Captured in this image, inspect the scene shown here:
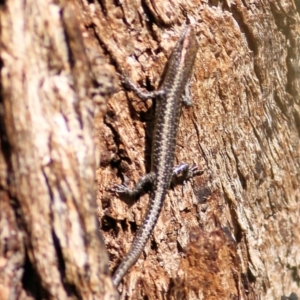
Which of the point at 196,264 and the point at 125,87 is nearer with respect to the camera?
the point at 125,87

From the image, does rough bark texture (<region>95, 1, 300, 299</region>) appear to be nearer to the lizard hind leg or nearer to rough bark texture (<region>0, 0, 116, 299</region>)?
the lizard hind leg

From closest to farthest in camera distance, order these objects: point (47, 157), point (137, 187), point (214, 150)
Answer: point (47, 157) < point (137, 187) < point (214, 150)

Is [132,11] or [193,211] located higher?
[132,11]

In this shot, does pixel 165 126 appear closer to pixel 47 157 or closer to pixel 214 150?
pixel 214 150

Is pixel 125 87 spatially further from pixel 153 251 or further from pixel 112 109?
pixel 153 251

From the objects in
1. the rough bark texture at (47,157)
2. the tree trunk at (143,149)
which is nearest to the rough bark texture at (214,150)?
the tree trunk at (143,149)

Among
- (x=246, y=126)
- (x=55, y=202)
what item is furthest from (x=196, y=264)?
(x=55, y=202)

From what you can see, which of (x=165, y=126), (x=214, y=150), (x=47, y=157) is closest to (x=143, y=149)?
(x=165, y=126)

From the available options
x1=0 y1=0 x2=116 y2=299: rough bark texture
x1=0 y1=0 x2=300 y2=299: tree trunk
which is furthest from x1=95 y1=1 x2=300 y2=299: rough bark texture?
x1=0 y1=0 x2=116 y2=299: rough bark texture

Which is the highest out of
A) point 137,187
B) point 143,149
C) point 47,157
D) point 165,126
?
point 165,126
